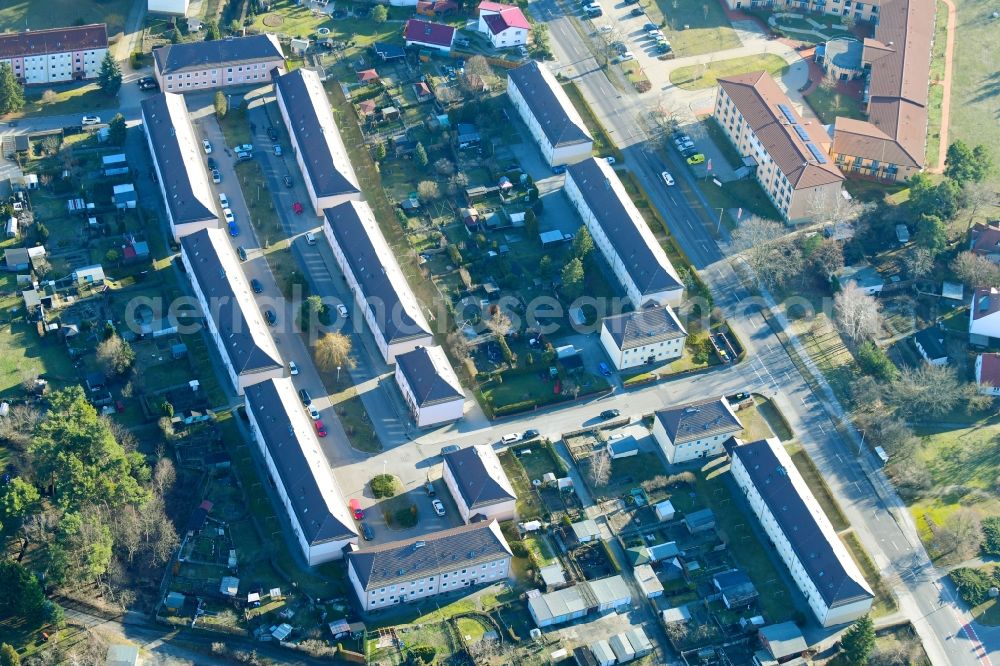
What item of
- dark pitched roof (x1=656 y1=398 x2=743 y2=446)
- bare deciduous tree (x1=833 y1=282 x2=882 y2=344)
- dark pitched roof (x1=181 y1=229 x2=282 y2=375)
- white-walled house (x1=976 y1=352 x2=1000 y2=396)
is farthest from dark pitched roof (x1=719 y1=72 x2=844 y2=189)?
dark pitched roof (x1=181 y1=229 x2=282 y2=375)

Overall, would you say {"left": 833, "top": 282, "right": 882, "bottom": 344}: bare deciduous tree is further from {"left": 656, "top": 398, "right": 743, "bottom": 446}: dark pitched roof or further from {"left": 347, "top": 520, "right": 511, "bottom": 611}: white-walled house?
{"left": 347, "top": 520, "right": 511, "bottom": 611}: white-walled house

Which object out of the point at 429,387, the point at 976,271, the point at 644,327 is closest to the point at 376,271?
the point at 429,387

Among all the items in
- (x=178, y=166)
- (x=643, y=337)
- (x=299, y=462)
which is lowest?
(x=299, y=462)

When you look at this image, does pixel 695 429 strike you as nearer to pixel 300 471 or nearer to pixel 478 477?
pixel 478 477

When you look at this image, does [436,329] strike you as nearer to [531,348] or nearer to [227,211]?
[531,348]

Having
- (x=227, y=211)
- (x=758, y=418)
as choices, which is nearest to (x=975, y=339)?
(x=758, y=418)
